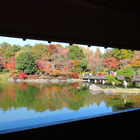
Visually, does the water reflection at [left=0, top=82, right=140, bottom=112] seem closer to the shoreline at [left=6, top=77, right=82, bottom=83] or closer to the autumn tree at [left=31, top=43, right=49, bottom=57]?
the shoreline at [left=6, top=77, right=82, bottom=83]

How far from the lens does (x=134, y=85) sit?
6.07 metres

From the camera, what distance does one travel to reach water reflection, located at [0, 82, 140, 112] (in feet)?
14.5

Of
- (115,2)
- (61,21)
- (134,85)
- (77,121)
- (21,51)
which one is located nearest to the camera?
(77,121)

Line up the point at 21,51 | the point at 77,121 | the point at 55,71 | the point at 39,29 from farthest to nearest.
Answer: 1. the point at 55,71
2. the point at 21,51
3. the point at 39,29
4. the point at 77,121

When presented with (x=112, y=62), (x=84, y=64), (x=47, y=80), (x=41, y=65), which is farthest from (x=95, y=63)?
(x=41, y=65)

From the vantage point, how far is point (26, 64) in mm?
5578

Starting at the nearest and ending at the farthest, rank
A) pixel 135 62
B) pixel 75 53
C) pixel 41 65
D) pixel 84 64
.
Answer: pixel 135 62 → pixel 41 65 → pixel 75 53 → pixel 84 64

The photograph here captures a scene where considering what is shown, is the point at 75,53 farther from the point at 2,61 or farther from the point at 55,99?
the point at 2,61

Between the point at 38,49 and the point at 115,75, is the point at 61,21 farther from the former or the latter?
the point at 115,75

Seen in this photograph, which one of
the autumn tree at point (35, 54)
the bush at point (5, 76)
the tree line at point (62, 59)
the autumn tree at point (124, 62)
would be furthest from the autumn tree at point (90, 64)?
the bush at point (5, 76)

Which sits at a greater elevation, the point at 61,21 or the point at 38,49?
the point at 38,49

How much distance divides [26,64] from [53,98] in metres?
1.99

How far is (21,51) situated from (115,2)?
14.0 ft

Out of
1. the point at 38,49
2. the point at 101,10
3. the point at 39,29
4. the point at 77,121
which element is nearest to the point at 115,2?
the point at 101,10
